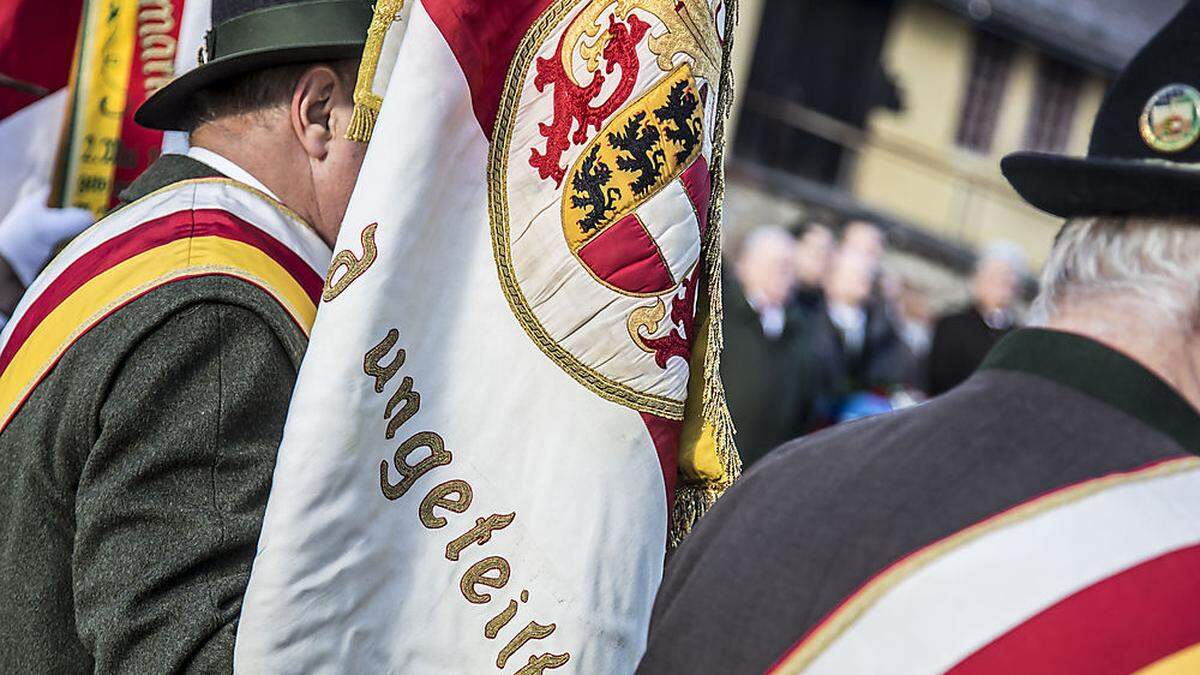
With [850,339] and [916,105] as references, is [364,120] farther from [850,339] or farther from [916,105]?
[916,105]

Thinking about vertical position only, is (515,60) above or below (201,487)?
above

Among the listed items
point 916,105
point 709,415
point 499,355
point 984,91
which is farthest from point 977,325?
point 984,91

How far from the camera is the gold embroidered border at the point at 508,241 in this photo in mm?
2152

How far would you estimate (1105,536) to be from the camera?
1694mm

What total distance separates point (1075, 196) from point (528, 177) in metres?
0.73

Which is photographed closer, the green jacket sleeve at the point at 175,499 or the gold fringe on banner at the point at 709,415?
the green jacket sleeve at the point at 175,499

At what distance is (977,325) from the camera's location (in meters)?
9.46

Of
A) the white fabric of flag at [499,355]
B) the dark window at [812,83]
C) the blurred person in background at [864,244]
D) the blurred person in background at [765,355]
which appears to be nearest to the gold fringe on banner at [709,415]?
the white fabric of flag at [499,355]

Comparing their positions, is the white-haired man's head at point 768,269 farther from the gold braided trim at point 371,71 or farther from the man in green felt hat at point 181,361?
the gold braided trim at point 371,71

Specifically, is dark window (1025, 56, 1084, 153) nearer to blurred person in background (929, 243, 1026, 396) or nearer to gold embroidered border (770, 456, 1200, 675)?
blurred person in background (929, 243, 1026, 396)

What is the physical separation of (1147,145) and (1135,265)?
143 mm

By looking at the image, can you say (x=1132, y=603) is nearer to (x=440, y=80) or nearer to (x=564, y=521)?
(x=564, y=521)

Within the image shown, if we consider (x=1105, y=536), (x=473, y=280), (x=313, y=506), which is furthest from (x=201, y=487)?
(x=1105, y=536)

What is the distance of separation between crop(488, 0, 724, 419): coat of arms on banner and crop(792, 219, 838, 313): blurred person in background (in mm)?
6793
